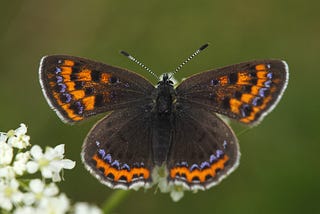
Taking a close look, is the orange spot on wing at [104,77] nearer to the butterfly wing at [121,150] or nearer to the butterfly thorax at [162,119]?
the butterfly wing at [121,150]

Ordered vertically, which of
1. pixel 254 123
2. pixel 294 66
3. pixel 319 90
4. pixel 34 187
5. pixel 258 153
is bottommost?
pixel 34 187

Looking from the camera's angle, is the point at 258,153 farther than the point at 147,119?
Yes

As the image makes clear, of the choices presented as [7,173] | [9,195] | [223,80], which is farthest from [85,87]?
[9,195]

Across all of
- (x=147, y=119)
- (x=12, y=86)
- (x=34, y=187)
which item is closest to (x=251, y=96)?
(x=147, y=119)

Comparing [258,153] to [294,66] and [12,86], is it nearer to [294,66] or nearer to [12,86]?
[294,66]

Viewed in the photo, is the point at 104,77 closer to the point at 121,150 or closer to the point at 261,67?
the point at 121,150

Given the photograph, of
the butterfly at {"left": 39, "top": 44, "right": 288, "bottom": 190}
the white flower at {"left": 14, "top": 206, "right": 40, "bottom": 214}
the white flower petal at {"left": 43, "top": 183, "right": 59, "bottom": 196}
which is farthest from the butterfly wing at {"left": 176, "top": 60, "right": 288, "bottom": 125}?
the white flower at {"left": 14, "top": 206, "right": 40, "bottom": 214}

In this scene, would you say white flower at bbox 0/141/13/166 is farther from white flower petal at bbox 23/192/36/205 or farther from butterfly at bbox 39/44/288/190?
butterfly at bbox 39/44/288/190

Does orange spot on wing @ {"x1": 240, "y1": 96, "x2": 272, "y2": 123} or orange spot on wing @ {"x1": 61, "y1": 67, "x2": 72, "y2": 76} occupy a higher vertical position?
orange spot on wing @ {"x1": 61, "y1": 67, "x2": 72, "y2": 76}
